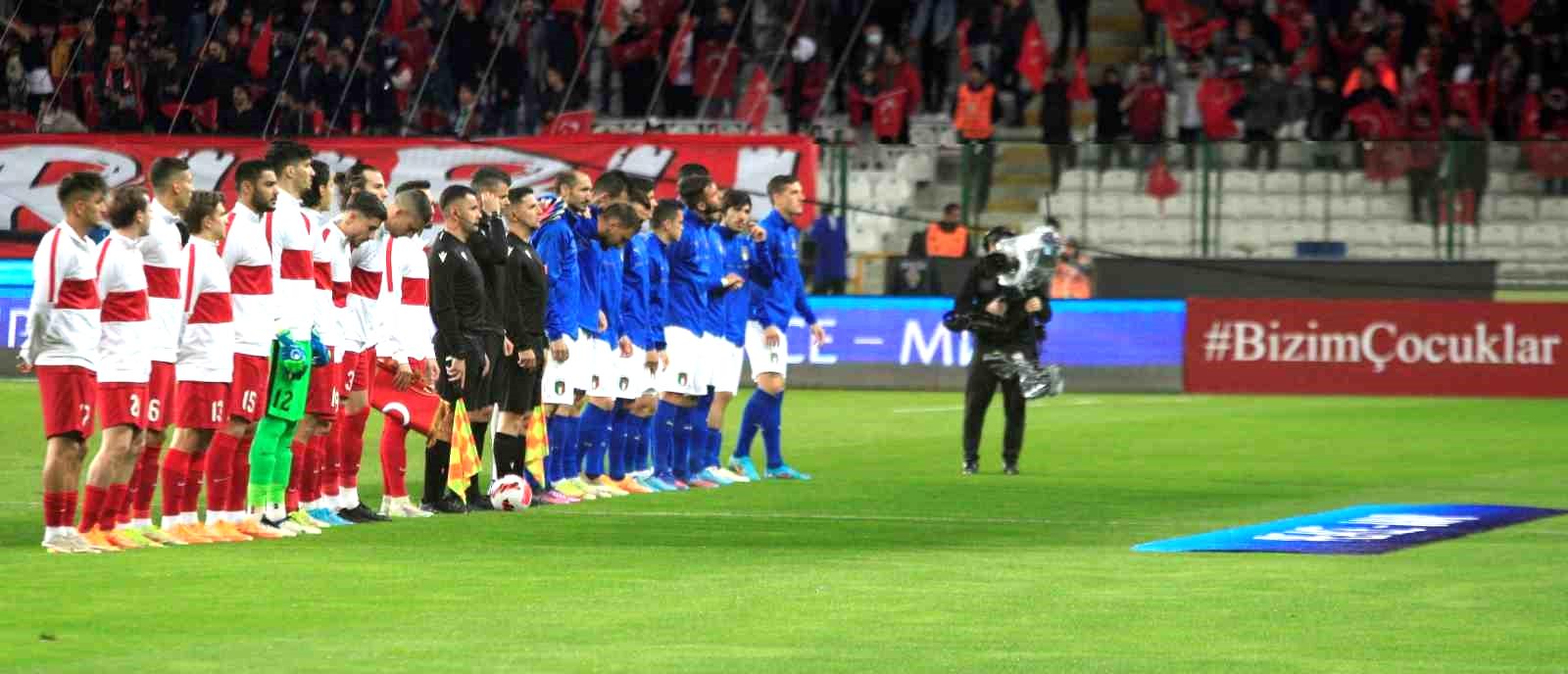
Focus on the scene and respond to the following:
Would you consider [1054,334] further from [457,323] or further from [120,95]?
[457,323]

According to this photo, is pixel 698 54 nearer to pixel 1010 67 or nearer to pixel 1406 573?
pixel 1010 67

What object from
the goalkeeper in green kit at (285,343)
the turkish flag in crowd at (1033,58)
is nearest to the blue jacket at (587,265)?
the goalkeeper in green kit at (285,343)

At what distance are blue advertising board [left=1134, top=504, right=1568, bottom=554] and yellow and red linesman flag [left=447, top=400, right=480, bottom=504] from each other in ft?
13.3

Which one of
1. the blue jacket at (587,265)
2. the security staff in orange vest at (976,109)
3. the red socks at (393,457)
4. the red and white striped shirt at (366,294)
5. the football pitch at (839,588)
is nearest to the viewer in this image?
the football pitch at (839,588)

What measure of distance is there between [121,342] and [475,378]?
299cm

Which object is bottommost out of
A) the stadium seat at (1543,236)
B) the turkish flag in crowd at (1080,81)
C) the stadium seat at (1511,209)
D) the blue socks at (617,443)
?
the blue socks at (617,443)

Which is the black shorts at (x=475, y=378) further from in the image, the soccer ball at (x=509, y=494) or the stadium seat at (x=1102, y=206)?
the stadium seat at (x=1102, y=206)

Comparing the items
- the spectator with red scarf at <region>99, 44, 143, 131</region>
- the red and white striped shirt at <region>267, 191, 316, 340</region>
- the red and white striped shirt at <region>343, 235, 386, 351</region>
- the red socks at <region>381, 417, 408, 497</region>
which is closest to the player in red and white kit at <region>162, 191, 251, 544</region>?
the red and white striped shirt at <region>267, 191, 316, 340</region>

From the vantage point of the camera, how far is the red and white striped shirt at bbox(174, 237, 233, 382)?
13172 millimetres

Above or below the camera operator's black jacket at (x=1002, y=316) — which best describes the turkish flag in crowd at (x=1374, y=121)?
above

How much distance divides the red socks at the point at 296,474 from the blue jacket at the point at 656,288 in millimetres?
3435

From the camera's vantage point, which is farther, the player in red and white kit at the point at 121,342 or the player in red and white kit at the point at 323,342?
the player in red and white kit at the point at 323,342

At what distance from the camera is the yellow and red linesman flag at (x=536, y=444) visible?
53.0 feet

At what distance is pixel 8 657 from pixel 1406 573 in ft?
20.7
